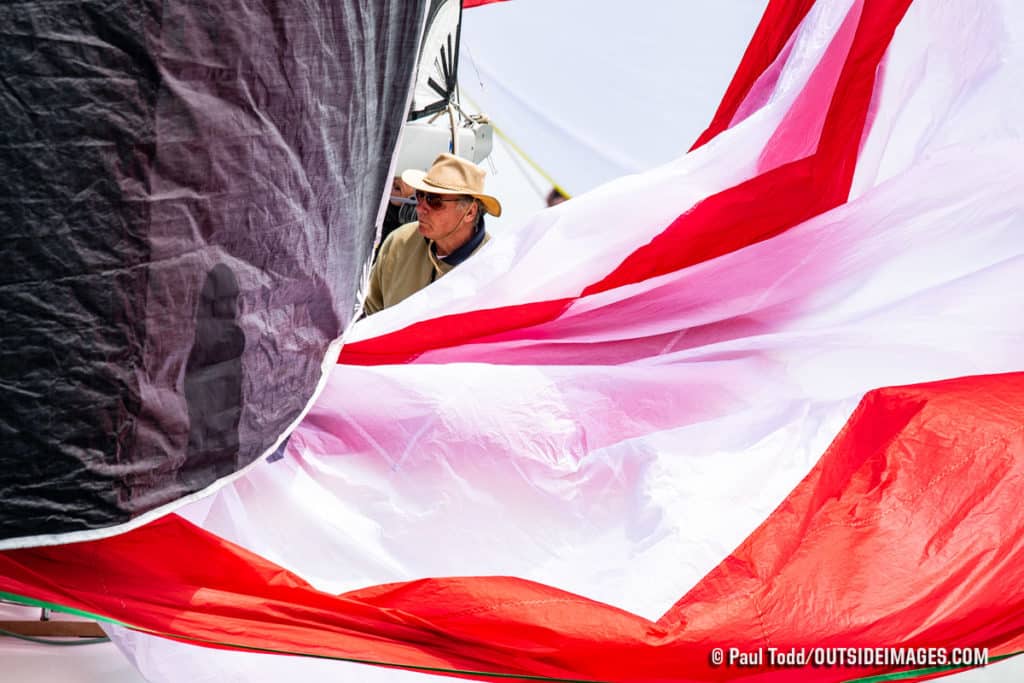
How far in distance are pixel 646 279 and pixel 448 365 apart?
375mm

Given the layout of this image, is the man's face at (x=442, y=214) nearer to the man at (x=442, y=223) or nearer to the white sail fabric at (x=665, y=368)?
the man at (x=442, y=223)

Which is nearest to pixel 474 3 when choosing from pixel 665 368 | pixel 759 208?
pixel 759 208

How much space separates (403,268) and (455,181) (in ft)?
0.84

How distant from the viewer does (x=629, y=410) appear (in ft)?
5.47

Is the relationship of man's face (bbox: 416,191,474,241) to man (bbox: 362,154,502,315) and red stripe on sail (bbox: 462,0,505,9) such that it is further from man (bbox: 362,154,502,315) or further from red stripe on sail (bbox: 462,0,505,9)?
red stripe on sail (bbox: 462,0,505,9)

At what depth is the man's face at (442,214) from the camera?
2.41 meters

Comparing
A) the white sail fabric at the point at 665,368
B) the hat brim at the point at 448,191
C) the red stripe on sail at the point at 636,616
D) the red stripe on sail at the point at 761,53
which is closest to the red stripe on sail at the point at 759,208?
the white sail fabric at the point at 665,368

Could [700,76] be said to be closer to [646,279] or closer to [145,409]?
[646,279]

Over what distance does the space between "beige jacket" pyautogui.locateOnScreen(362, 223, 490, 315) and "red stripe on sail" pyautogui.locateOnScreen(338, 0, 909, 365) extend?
664 mm

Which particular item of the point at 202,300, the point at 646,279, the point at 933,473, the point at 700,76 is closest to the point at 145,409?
the point at 202,300

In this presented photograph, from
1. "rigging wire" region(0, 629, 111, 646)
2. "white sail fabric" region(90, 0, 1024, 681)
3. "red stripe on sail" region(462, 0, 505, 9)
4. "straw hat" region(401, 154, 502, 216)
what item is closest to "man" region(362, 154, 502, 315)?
"straw hat" region(401, 154, 502, 216)

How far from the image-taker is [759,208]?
1.84 meters

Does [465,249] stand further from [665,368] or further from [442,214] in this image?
[665,368]

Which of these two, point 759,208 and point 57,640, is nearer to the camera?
point 57,640
